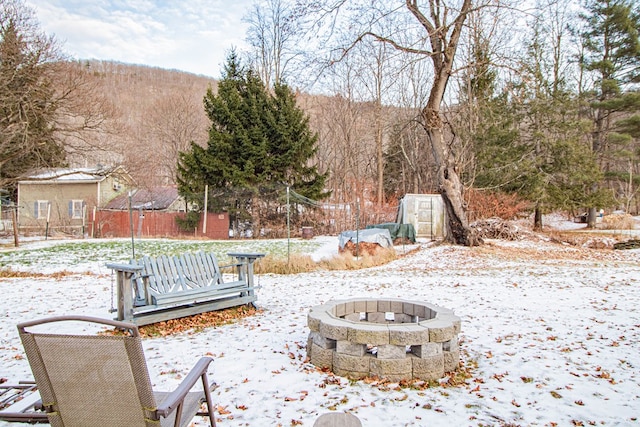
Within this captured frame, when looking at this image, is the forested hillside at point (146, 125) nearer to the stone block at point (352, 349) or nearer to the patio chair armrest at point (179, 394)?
the stone block at point (352, 349)

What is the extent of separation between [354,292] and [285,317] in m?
2.10

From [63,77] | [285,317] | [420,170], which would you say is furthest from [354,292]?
[420,170]

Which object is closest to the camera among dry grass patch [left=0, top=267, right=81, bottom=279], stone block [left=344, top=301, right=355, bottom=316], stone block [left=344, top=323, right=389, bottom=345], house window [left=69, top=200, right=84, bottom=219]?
stone block [left=344, top=323, right=389, bottom=345]

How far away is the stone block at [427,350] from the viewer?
11.6 feet

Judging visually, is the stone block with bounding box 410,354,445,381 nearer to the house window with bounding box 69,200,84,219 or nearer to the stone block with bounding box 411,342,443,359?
the stone block with bounding box 411,342,443,359

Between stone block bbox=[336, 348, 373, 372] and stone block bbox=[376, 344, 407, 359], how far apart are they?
0.42 ft

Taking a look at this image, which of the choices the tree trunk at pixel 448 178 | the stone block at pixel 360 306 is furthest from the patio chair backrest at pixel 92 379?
the tree trunk at pixel 448 178

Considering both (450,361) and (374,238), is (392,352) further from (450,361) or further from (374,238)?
(374,238)

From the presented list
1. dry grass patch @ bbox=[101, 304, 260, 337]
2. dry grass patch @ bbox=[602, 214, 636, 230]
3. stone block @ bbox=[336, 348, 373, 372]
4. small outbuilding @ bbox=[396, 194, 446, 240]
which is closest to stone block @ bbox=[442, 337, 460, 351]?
stone block @ bbox=[336, 348, 373, 372]

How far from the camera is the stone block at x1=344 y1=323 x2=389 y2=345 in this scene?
3471 mm

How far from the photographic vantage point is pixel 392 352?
3521mm

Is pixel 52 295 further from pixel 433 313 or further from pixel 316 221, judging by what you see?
pixel 316 221

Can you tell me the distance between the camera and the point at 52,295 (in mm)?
7293

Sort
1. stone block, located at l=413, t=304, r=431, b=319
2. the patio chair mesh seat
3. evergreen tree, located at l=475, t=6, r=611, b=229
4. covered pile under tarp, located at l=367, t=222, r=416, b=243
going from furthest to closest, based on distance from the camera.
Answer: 1. evergreen tree, located at l=475, t=6, r=611, b=229
2. covered pile under tarp, located at l=367, t=222, r=416, b=243
3. stone block, located at l=413, t=304, r=431, b=319
4. the patio chair mesh seat
